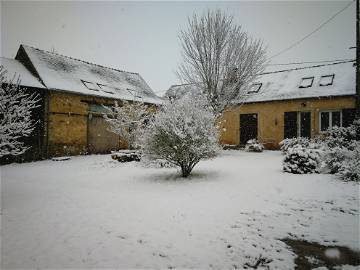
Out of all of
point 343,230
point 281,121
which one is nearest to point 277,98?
point 281,121

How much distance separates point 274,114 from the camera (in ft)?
63.9

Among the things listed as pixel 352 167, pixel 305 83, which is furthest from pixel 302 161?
pixel 305 83

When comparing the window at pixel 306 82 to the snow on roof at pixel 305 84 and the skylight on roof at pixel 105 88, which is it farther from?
the skylight on roof at pixel 105 88

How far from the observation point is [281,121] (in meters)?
19.2

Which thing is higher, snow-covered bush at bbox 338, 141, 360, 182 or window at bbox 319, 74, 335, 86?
window at bbox 319, 74, 335, 86

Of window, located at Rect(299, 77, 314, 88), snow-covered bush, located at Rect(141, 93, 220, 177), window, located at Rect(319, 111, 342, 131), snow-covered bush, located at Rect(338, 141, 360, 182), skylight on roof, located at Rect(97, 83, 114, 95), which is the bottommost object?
snow-covered bush, located at Rect(338, 141, 360, 182)

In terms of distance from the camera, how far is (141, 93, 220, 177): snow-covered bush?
7.58 meters

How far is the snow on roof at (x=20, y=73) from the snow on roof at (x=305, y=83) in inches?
319

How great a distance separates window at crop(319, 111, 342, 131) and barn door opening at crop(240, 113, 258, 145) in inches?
185

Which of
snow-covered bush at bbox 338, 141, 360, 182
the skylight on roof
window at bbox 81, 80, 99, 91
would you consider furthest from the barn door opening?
snow-covered bush at bbox 338, 141, 360, 182

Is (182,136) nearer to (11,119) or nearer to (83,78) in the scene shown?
(11,119)

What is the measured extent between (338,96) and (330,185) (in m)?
12.8

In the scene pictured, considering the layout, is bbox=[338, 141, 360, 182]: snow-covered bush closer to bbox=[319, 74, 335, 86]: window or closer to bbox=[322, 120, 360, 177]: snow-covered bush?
bbox=[322, 120, 360, 177]: snow-covered bush

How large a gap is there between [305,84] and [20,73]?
62.8 ft
